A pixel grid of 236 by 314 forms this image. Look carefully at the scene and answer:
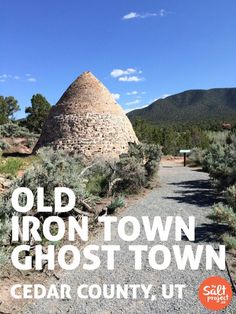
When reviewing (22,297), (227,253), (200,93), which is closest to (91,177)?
(227,253)

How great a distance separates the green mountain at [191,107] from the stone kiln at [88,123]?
76.7 m

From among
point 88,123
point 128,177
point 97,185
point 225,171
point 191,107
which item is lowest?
point 97,185

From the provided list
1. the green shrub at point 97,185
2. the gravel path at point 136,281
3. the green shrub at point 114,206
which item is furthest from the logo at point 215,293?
the green shrub at point 97,185

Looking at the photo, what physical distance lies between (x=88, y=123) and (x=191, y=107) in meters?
97.1

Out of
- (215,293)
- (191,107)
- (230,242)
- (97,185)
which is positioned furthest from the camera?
(191,107)

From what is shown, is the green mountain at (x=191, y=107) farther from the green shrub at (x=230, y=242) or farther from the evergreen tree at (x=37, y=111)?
the green shrub at (x=230, y=242)

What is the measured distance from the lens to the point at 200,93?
124m

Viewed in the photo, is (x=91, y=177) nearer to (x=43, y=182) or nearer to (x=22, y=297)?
(x=43, y=182)

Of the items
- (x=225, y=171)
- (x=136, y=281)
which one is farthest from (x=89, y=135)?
(x=136, y=281)

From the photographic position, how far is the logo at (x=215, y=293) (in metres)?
5.20

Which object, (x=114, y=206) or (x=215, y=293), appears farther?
(x=114, y=206)

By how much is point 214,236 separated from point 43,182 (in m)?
4.36

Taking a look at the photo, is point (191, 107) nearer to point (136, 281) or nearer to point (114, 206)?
point (114, 206)

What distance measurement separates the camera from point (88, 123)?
832 inches
